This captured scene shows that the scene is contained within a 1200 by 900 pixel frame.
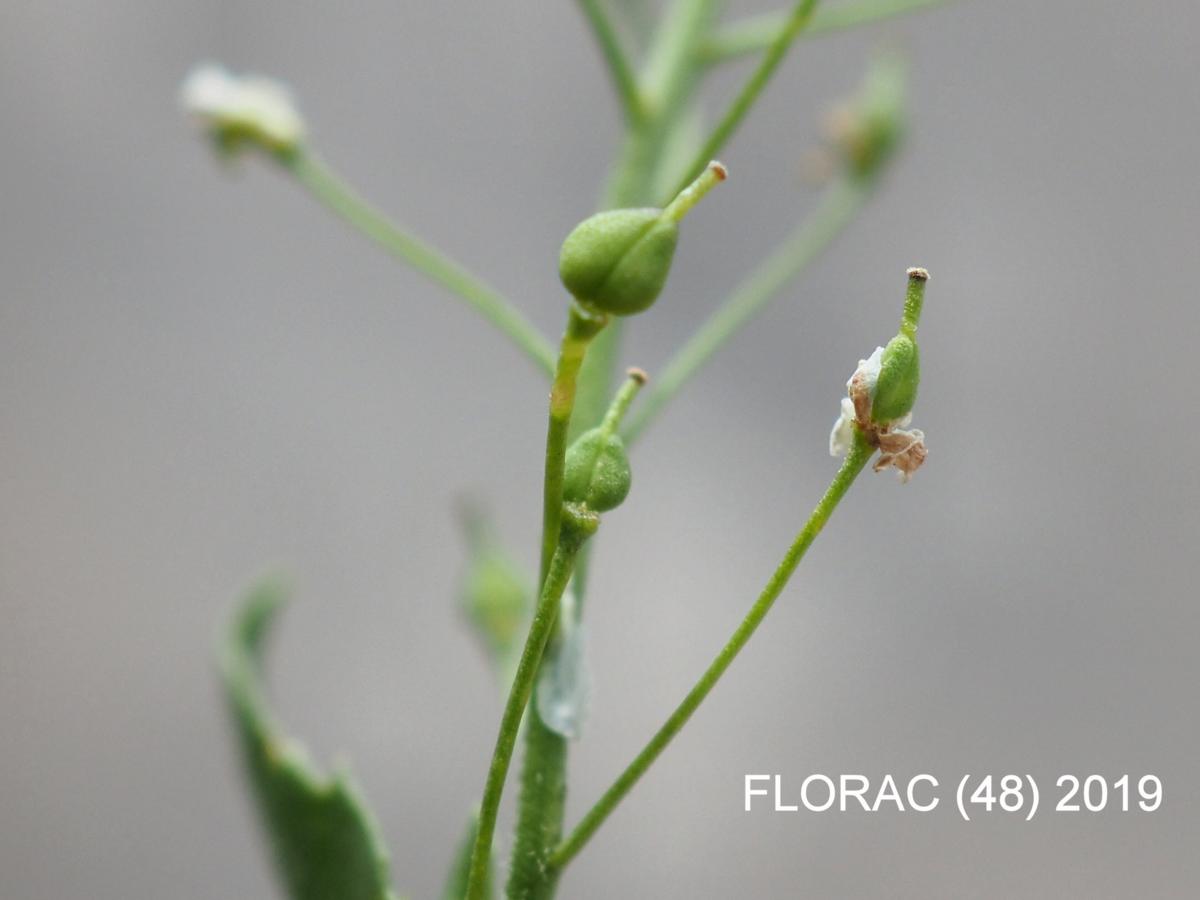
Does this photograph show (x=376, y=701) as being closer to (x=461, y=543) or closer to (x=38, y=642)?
(x=461, y=543)

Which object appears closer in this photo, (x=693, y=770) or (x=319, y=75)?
(x=693, y=770)

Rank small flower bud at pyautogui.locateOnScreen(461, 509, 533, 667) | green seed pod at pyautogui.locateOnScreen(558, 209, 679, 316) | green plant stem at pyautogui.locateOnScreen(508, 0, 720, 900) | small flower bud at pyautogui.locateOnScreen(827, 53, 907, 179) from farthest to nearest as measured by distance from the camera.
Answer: small flower bud at pyautogui.locateOnScreen(827, 53, 907, 179) < small flower bud at pyautogui.locateOnScreen(461, 509, 533, 667) < green plant stem at pyautogui.locateOnScreen(508, 0, 720, 900) < green seed pod at pyautogui.locateOnScreen(558, 209, 679, 316)

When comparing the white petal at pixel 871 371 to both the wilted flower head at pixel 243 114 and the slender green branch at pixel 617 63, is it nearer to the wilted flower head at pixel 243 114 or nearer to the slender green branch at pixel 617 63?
the slender green branch at pixel 617 63

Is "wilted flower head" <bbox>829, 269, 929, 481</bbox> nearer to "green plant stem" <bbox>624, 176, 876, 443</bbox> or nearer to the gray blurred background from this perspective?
"green plant stem" <bbox>624, 176, 876, 443</bbox>

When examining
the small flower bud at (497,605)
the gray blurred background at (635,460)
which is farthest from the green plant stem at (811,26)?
the gray blurred background at (635,460)

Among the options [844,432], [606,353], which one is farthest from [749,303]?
[844,432]

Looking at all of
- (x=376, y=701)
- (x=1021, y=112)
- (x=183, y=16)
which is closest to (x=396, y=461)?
(x=376, y=701)

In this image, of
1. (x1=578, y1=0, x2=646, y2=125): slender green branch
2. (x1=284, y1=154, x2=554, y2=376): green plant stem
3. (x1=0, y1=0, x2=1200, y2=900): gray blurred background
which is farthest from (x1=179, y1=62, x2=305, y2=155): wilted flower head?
(x1=0, y1=0, x2=1200, y2=900): gray blurred background
